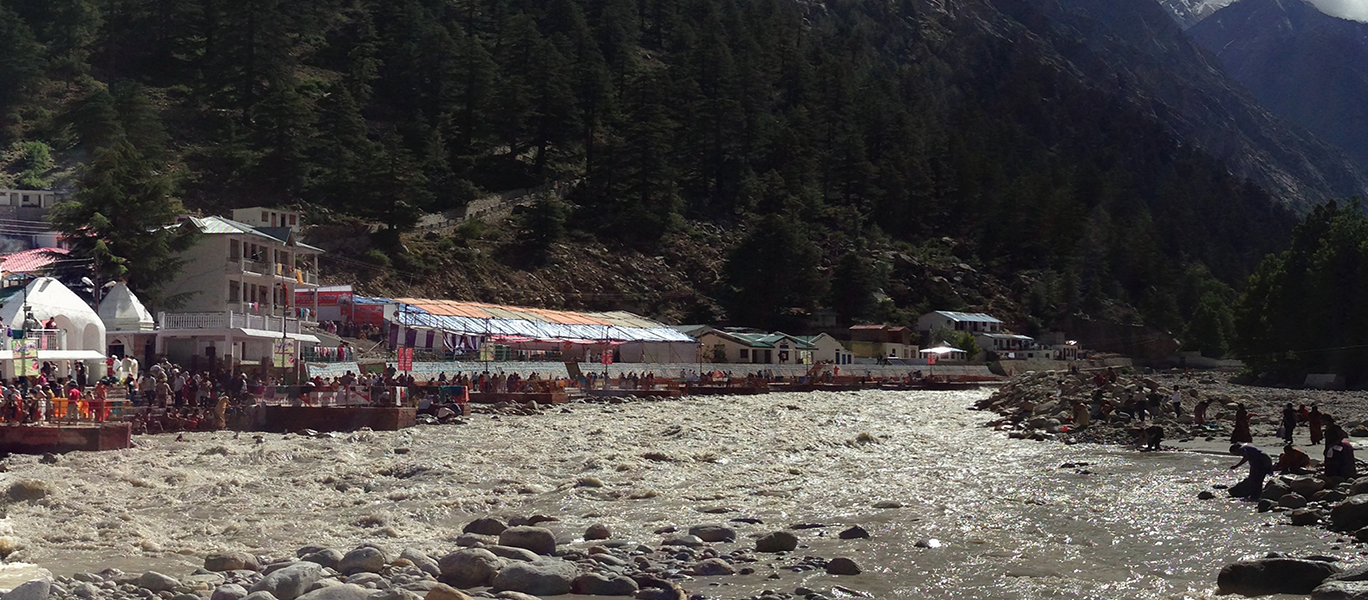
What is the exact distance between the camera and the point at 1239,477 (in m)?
21.2

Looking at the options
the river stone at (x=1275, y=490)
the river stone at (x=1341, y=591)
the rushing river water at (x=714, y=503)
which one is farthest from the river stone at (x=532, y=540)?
the river stone at (x=1275, y=490)

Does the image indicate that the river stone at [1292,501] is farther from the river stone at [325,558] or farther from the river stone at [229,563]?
the river stone at [229,563]

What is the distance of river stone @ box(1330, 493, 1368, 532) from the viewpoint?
15.6m

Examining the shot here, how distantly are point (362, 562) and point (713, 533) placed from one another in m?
4.58

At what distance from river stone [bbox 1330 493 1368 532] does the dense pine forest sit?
61423 millimetres

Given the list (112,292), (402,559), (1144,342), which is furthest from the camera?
(1144,342)

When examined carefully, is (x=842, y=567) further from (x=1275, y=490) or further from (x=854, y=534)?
(x=1275, y=490)

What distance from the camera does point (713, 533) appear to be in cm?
1598

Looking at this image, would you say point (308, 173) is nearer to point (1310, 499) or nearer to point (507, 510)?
point (507, 510)

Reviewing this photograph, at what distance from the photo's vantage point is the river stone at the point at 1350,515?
15570 millimetres

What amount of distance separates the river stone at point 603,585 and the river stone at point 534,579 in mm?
109

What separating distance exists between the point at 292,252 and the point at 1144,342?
2898 inches

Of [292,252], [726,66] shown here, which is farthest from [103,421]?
[726,66]

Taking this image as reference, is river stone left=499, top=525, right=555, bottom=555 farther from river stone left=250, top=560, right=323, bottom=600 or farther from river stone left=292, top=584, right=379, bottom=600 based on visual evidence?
river stone left=292, top=584, right=379, bottom=600
